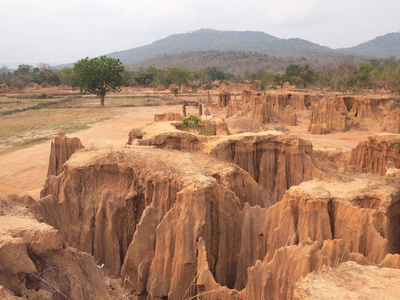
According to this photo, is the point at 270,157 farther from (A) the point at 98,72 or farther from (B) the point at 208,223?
(A) the point at 98,72

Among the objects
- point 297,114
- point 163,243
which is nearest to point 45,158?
point 163,243

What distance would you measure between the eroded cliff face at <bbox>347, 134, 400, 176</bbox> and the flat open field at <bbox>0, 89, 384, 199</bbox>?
495cm

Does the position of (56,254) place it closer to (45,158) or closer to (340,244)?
(340,244)

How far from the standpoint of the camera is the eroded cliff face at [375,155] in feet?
53.0

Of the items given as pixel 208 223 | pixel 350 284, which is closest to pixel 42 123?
pixel 208 223

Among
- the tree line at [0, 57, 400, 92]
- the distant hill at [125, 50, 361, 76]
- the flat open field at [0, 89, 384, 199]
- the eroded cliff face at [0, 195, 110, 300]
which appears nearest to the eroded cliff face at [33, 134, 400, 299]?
the eroded cliff face at [0, 195, 110, 300]

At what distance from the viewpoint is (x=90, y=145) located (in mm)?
26812

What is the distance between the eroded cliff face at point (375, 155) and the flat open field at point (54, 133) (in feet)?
16.2

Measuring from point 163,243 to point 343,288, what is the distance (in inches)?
168

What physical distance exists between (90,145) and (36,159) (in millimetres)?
3954

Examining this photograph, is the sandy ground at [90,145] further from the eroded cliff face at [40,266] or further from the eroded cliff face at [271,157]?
the eroded cliff face at [40,266]

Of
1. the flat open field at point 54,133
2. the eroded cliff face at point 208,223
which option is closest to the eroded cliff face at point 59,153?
the flat open field at point 54,133

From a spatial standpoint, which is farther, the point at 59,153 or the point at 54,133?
the point at 54,133

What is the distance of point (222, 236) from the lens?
9031 mm
